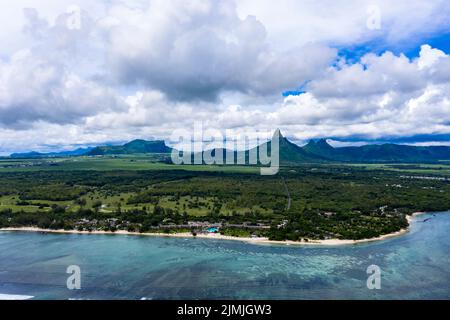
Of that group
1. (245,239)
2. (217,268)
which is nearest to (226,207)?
(245,239)

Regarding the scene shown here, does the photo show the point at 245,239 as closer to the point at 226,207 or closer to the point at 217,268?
the point at 217,268

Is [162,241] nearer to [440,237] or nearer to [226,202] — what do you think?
[226,202]

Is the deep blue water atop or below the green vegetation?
below

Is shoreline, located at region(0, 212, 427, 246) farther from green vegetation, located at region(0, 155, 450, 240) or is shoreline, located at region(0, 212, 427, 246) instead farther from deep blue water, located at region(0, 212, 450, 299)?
deep blue water, located at region(0, 212, 450, 299)

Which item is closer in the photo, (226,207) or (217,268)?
(217,268)

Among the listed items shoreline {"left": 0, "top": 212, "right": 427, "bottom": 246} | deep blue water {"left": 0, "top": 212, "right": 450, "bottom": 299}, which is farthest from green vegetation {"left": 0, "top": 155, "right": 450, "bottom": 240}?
deep blue water {"left": 0, "top": 212, "right": 450, "bottom": 299}

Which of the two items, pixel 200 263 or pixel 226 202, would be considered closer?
pixel 200 263

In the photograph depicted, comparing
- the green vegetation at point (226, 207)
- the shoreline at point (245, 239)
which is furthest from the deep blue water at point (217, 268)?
the green vegetation at point (226, 207)
